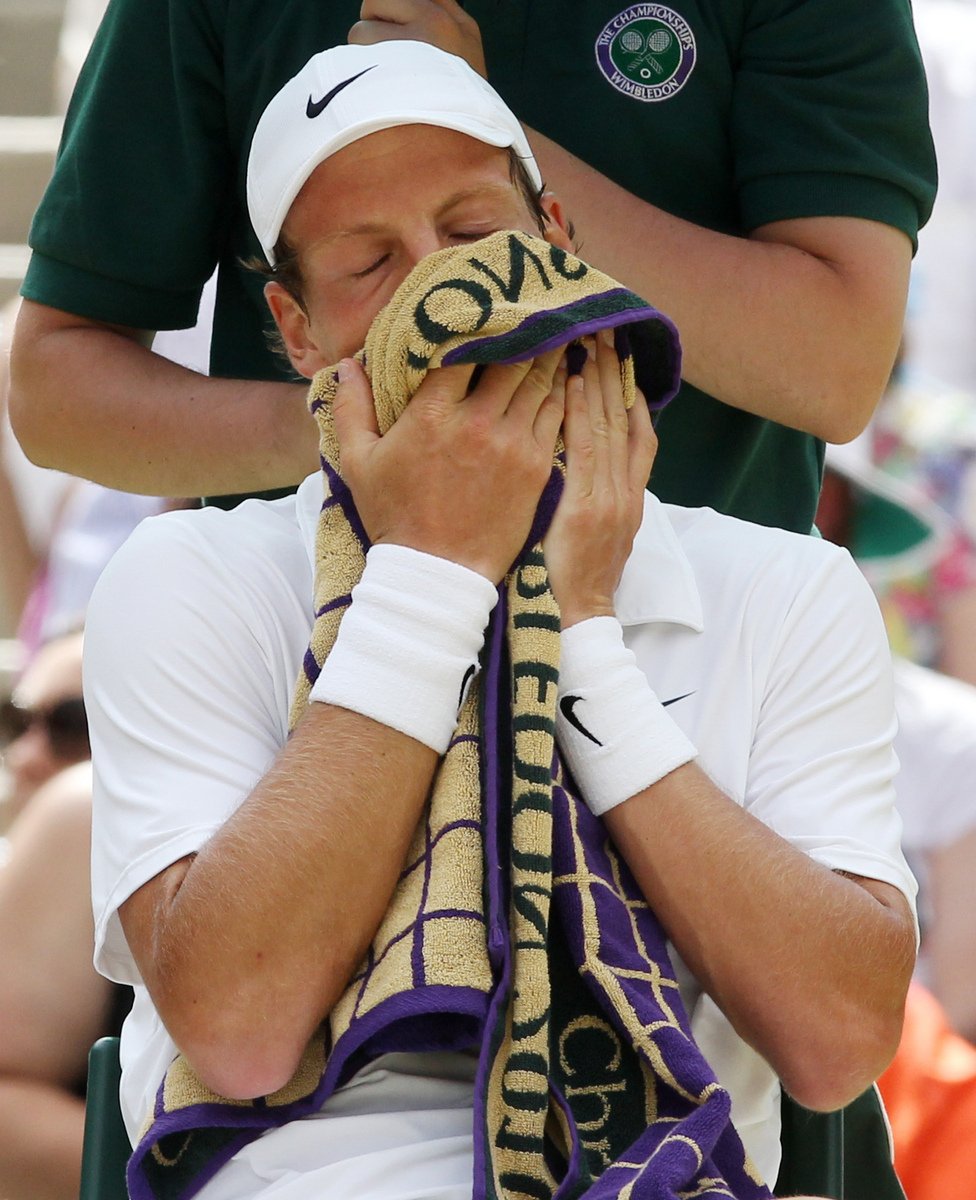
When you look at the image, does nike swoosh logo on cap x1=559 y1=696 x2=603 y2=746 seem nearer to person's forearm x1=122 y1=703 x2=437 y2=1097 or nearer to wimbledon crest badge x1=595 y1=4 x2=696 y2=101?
person's forearm x1=122 y1=703 x2=437 y2=1097

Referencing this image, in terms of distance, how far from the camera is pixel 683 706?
1577 millimetres

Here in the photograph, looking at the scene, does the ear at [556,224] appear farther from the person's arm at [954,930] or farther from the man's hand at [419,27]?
the person's arm at [954,930]

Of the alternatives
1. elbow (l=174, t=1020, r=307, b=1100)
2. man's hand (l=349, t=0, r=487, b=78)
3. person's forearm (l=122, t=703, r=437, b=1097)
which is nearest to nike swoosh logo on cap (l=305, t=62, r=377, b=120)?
man's hand (l=349, t=0, r=487, b=78)

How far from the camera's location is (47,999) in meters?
2.42

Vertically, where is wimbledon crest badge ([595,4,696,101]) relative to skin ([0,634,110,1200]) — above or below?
above

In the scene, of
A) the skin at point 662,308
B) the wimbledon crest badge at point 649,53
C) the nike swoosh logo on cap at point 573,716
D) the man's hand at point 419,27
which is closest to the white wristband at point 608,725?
the nike swoosh logo on cap at point 573,716

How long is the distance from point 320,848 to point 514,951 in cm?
16

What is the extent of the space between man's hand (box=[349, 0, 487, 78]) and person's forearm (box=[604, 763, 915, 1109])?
31.0 inches

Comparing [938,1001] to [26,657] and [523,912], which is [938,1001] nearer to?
[26,657]

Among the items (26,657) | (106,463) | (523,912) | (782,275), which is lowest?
(26,657)

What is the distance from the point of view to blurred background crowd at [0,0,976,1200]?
2.43 m

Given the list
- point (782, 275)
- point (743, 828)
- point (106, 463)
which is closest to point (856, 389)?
point (782, 275)

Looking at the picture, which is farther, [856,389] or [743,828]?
[856,389]

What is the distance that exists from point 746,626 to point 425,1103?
1.62 ft
